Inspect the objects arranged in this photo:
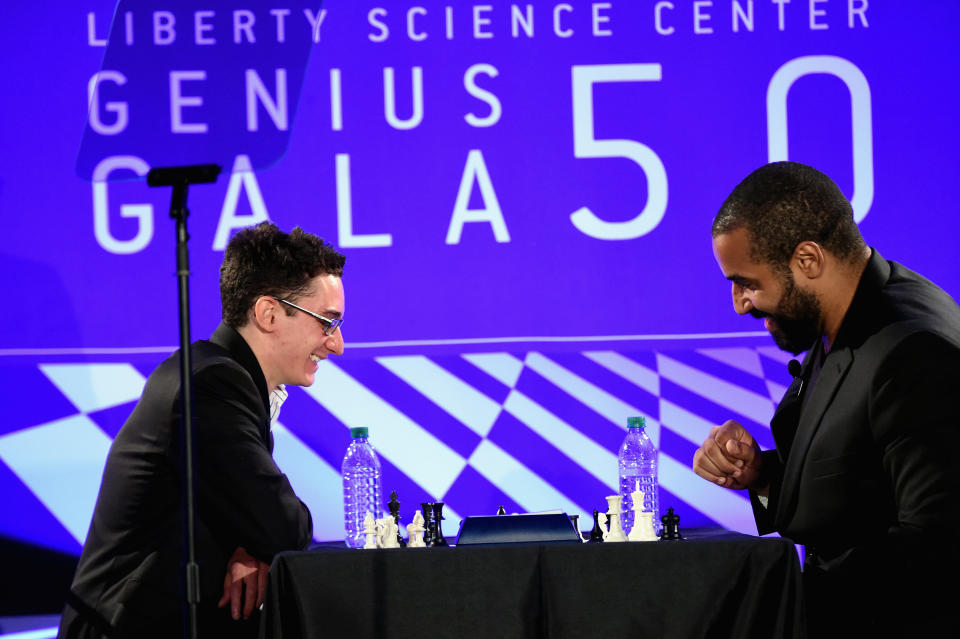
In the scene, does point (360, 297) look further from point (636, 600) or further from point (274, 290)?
point (636, 600)

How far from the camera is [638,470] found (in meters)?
3.99

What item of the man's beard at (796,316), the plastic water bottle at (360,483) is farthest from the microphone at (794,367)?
the plastic water bottle at (360,483)

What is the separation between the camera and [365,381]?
169 inches

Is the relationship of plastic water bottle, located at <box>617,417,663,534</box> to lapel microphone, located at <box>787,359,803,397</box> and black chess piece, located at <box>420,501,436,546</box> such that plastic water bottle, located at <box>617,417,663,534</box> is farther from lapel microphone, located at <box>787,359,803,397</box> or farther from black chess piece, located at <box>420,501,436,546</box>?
lapel microphone, located at <box>787,359,803,397</box>

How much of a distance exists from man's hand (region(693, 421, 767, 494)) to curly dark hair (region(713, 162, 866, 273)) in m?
0.52

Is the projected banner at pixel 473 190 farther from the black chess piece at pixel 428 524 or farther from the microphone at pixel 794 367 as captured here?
the microphone at pixel 794 367

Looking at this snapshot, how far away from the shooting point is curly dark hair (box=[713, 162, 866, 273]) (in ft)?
7.39

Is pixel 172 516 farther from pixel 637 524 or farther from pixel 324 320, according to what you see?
pixel 637 524

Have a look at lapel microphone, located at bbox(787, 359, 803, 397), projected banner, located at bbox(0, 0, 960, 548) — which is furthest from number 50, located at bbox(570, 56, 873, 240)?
lapel microphone, located at bbox(787, 359, 803, 397)

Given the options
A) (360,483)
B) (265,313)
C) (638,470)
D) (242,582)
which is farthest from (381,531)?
(638,470)

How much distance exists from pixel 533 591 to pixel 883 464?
78 centimetres

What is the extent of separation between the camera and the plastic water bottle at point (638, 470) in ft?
12.6

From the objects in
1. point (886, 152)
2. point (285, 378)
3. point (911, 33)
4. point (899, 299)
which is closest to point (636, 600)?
point (899, 299)

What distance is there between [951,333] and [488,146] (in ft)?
8.52
